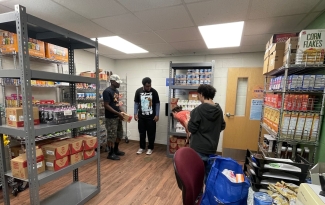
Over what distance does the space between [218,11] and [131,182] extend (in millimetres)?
2560

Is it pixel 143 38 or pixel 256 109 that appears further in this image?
pixel 256 109

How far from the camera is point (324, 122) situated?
1.64 meters

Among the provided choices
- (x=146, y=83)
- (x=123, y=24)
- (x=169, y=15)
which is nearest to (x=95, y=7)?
(x=123, y=24)

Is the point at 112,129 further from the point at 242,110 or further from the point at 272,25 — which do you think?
the point at 272,25

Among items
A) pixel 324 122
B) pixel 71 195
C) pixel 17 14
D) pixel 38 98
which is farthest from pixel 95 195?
pixel 324 122

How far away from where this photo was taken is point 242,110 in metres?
3.55

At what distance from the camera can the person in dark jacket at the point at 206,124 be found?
5.88 feet

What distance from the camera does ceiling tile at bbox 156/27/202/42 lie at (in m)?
2.31

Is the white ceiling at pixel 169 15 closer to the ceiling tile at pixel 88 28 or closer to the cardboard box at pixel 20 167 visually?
the ceiling tile at pixel 88 28

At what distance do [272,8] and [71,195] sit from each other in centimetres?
308

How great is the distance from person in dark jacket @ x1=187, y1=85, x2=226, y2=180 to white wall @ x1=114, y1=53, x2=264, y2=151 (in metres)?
2.07

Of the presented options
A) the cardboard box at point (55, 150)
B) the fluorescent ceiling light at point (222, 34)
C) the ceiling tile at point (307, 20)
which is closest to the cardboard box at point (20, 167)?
the cardboard box at point (55, 150)

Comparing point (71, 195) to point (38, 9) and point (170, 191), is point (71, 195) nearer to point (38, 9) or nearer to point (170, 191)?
point (170, 191)

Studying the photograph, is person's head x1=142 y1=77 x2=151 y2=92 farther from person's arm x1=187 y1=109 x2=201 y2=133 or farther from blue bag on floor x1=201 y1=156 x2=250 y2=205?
blue bag on floor x1=201 y1=156 x2=250 y2=205
